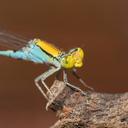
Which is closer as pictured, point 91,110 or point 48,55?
point 91,110

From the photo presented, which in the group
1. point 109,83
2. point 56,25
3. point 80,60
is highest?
point 56,25

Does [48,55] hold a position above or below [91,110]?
above

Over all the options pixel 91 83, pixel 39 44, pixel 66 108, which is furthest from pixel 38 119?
pixel 66 108

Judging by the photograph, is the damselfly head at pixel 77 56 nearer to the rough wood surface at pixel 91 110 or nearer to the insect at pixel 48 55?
the insect at pixel 48 55

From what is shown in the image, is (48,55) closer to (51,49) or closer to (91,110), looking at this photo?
(51,49)

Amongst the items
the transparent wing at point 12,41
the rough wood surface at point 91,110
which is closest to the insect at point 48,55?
the transparent wing at point 12,41

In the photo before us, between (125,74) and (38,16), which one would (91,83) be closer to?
(125,74)

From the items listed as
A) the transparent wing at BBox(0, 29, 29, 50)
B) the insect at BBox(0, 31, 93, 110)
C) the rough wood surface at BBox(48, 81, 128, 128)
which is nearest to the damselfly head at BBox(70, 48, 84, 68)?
the insect at BBox(0, 31, 93, 110)

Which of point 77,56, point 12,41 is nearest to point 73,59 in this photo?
point 77,56

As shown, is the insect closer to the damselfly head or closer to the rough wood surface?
the damselfly head
